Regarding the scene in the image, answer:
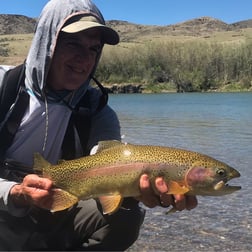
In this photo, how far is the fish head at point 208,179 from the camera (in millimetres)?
2822

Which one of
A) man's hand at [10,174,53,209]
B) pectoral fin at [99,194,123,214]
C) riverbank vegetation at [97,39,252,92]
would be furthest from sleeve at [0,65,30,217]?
riverbank vegetation at [97,39,252,92]

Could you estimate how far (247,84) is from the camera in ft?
257

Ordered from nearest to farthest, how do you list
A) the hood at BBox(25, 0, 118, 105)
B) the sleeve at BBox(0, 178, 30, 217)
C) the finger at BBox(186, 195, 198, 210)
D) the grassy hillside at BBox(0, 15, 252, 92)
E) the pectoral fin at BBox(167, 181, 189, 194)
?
1. the pectoral fin at BBox(167, 181, 189, 194)
2. the finger at BBox(186, 195, 198, 210)
3. the sleeve at BBox(0, 178, 30, 217)
4. the hood at BBox(25, 0, 118, 105)
5. the grassy hillside at BBox(0, 15, 252, 92)

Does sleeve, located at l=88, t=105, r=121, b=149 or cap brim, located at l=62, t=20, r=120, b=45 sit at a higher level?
cap brim, located at l=62, t=20, r=120, b=45

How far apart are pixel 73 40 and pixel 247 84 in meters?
77.7

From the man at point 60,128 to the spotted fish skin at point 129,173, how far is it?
36cm

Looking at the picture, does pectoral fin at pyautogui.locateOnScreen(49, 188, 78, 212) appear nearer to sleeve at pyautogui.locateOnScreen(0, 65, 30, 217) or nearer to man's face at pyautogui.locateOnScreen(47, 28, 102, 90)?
sleeve at pyautogui.locateOnScreen(0, 65, 30, 217)

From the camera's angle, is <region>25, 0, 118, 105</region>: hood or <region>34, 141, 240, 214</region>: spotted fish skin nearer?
<region>34, 141, 240, 214</region>: spotted fish skin

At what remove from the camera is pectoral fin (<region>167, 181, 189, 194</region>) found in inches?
110

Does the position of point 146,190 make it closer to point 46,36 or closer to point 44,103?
point 44,103

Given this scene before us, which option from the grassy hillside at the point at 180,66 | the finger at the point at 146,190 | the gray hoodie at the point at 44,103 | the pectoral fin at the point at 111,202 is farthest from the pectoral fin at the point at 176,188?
the grassy hillside at the point at 180,66

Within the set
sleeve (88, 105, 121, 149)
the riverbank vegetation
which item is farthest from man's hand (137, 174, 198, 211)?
the riverbank vegetation

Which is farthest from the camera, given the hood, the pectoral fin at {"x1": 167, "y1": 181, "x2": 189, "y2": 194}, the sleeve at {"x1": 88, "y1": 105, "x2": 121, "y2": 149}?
the sleeve at {"x1": 88, "y1": 105, "x2": 121, "y2": 149}

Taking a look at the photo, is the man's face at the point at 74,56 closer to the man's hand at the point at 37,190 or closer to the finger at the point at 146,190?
the man's hand at the point at 37,190
